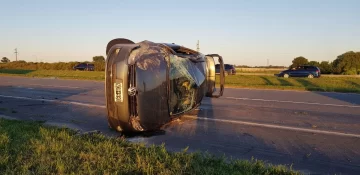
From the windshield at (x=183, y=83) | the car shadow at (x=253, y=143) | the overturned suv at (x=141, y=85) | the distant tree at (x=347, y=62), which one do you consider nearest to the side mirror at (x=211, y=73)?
the windshield at (x=183, y=83)

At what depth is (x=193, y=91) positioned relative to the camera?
7.04m

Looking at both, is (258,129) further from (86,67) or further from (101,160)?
(86,67)

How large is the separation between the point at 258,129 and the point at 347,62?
52686 millimetres

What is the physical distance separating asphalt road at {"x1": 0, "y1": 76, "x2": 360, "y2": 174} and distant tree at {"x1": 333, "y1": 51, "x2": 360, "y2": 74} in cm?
4644

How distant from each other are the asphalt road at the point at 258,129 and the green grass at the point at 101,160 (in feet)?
2.00

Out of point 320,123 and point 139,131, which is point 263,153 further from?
point 320,123

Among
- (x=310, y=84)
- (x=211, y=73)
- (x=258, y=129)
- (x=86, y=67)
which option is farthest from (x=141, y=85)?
(x=86, y=67)

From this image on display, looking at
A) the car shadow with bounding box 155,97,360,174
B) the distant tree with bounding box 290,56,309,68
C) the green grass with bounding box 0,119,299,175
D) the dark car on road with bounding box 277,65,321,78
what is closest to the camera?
the green grass with bounding box 0,119,299,175

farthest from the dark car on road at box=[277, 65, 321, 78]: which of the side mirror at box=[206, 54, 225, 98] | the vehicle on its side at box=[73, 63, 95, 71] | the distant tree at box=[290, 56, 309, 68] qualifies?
the distant tree at box=[290, 56, 309, 68]

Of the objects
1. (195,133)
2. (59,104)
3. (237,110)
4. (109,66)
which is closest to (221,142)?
(195,133)

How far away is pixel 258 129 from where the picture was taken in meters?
6.63

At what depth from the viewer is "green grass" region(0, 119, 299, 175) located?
383 centimetres

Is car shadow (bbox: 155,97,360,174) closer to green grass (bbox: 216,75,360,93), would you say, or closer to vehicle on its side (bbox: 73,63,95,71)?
green grass (bbox: 216,75,360,93)

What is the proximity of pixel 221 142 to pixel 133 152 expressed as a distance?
1.70 metres
